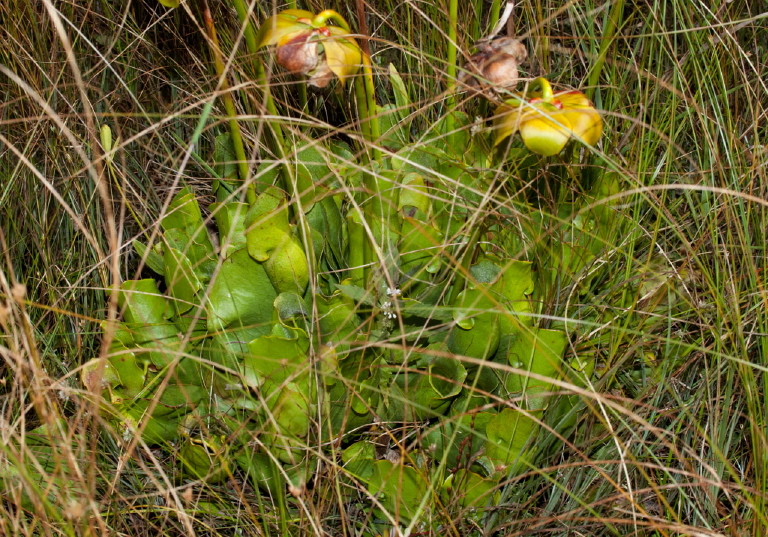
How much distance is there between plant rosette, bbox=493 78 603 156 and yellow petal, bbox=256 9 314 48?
10.6 inches

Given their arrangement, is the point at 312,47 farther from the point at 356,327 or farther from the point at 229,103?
the point at 356,327

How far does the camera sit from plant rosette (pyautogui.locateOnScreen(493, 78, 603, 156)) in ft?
2.62

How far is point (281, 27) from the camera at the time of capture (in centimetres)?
85

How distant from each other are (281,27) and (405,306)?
42 cm

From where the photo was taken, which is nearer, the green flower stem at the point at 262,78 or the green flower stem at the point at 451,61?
the green flower stem at the point at 262,78

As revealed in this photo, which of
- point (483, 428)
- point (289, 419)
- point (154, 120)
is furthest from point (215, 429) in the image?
point (154, 120)

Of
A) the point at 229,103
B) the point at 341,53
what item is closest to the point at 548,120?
the point at 341,53

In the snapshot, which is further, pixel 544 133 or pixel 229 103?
pixel 229 103

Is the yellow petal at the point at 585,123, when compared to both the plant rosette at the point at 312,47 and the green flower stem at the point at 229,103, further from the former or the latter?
the green flower stem at the point at 229,103

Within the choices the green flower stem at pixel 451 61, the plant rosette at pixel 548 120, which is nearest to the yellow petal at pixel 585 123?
the plant rosette at pixel 548 120

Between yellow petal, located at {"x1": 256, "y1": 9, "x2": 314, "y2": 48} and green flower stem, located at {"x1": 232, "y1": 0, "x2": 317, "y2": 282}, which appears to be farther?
green flower stem, located at {"x1": 232, "y1": 0, "x2": 317, "y2": 282}


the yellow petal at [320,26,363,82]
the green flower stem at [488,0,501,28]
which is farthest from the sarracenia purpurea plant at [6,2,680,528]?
→ the green flower stem at [488,0,501,28]

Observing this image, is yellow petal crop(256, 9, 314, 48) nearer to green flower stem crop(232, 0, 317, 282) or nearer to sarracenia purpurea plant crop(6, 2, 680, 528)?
sarracenia purpurea plant crop(6, 2, 680, 528)

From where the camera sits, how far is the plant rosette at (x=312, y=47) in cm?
83
